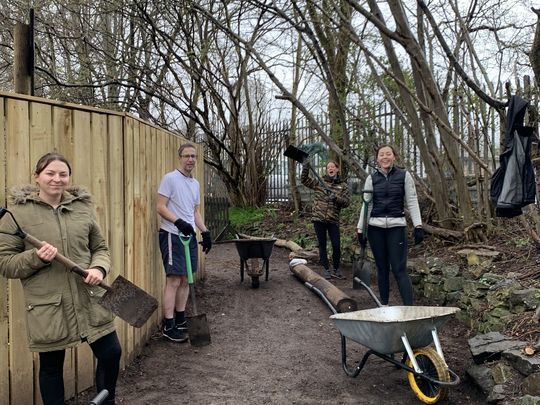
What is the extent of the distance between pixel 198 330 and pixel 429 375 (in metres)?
1.95

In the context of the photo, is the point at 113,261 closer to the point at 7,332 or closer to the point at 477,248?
the point at 7,332

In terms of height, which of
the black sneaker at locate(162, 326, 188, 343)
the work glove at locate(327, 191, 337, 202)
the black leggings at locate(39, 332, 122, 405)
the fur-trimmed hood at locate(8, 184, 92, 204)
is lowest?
the black sneaker at locate(162, 326, 188, 343)

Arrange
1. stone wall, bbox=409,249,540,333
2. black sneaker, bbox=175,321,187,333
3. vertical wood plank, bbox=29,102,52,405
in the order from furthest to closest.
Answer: black sneaker, bbox=175,321,187,333 → stone wall, bbox=409,249,540,333 → vertical wood plank, bbox=29,102,52,405

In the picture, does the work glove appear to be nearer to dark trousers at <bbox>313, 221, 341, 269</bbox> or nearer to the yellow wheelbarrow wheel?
dark trousers at <bbox>313, 221, 341, 269</bbox>

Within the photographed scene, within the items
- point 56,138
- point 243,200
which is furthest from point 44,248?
point 243,200

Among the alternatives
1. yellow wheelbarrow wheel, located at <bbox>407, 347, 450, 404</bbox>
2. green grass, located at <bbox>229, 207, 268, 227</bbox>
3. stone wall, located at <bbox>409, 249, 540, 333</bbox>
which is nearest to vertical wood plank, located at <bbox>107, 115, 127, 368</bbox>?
yellow wheelbarrow wheel, located at <bbox>407, 347, 450, 404</bbox>

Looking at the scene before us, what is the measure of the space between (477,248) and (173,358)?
3735 millimetres

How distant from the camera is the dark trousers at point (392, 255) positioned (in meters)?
4.44

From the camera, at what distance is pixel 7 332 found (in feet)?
8.62

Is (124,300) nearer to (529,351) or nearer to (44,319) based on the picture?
(44,319)

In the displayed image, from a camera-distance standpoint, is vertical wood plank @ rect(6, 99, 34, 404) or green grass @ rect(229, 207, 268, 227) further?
green grass @ rect(229, 207, 268, 227)

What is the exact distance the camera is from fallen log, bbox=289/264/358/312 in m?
4.83

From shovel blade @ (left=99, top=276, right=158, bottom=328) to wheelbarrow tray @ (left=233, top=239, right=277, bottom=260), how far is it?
3.33m

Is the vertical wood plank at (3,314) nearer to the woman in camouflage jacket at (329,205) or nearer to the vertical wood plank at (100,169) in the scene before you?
the vertical wood plank at (100,169)
